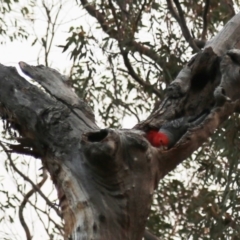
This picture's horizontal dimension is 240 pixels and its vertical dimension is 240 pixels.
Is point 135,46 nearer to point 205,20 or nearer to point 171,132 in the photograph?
point 205,20

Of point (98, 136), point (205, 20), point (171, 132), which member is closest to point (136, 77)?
point (205, 20)

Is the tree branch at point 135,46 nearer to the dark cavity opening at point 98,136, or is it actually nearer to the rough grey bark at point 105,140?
the rough grey bark at point 105,140

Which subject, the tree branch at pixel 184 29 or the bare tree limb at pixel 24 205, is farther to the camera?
the bare tree limb at pixel 24 205

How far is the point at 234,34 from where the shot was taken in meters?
3.23

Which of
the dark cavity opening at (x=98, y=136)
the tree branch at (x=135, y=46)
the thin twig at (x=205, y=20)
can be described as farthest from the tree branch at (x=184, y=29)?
the dark cavity opening at (x=98, y=136)

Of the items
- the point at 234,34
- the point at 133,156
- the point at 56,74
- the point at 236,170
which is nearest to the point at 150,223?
the point at 236,170

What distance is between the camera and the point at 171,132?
2580mm

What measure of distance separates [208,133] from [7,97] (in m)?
0.71

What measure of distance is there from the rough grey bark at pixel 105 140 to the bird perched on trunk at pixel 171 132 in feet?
0.10

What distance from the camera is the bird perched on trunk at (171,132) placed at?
2.52 m

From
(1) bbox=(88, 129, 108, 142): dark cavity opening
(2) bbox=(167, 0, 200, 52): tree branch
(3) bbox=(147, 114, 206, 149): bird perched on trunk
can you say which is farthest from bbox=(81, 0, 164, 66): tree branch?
(1) bbox=(88, 129, 108, 142): dark cavity opening

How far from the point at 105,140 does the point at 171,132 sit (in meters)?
0.44

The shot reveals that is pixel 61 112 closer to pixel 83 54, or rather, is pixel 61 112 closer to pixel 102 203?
pixel 102 203

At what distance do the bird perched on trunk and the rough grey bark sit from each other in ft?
0.10
